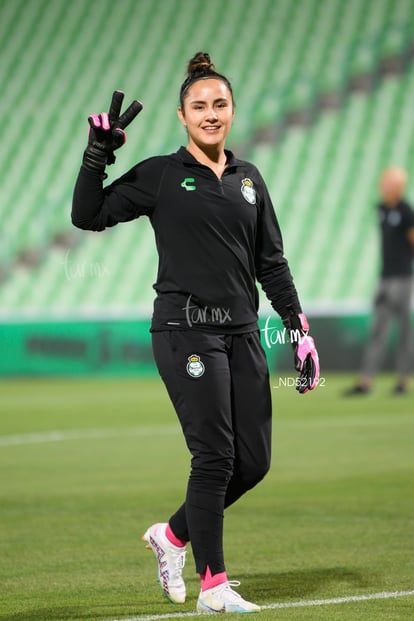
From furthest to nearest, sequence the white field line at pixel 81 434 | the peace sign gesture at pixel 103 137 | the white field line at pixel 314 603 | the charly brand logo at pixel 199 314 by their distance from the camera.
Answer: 1. the white field line at pixel 81 434
2. the charly brand logo at pixel 199 314
3. the peace sign gesture at pixel 103 137
4. the white field line at pixel 314 603

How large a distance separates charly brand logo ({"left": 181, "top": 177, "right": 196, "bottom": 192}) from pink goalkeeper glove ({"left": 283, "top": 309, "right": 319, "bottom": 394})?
0.70m

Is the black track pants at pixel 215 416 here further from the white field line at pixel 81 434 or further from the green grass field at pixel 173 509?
the white field line at pixel 81 434

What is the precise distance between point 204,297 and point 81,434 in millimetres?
7114

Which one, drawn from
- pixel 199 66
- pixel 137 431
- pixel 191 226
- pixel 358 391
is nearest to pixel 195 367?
pixel 191 226

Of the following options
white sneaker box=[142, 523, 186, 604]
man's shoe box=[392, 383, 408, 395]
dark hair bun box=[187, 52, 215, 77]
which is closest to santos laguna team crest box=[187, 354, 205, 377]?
white sneaker box=[142, 523, 186, 604]

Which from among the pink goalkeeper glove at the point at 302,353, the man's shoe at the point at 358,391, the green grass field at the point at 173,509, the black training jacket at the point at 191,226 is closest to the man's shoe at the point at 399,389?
the man's shoe at the point at 358,391

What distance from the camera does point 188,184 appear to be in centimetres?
493

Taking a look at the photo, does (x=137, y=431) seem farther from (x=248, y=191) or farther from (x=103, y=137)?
(x=103, y=137)

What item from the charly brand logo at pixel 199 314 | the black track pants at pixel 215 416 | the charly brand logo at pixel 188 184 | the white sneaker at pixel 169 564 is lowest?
the white sneaker at pixel 169 564

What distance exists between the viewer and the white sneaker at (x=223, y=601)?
184 inches

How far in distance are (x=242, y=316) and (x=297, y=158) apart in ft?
63.5

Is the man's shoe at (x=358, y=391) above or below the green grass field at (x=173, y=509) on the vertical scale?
above

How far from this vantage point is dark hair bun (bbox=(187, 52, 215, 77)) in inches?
199

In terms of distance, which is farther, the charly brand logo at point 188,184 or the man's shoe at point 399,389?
the man's shoe at point 399,389
